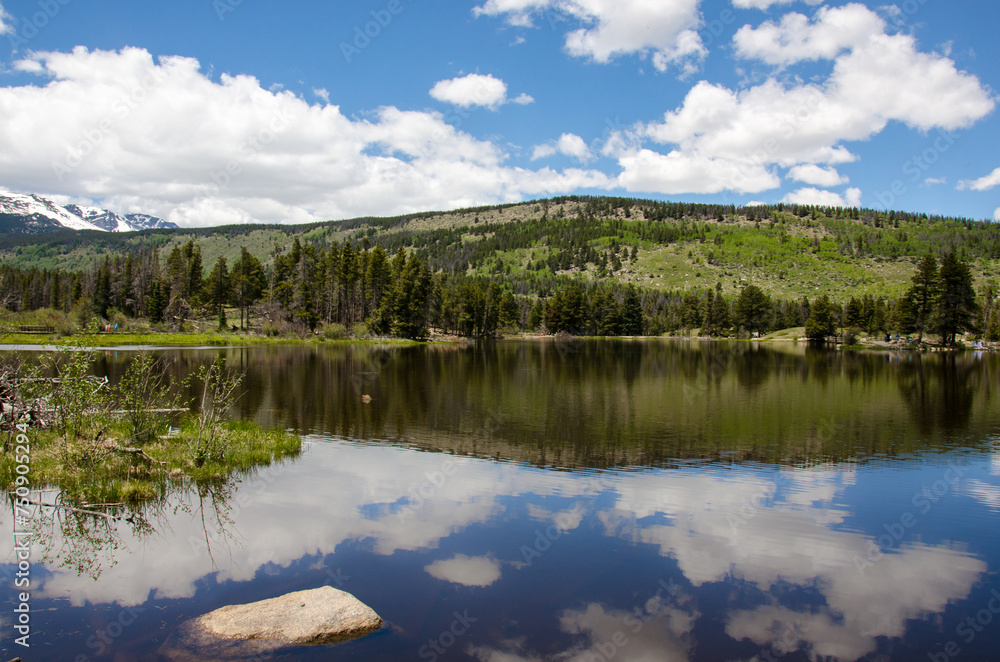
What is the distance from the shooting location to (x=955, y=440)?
22.9 m

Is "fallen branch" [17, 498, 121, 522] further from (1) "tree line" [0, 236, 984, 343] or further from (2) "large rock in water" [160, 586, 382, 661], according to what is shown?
(1) "tree line" [0, 236, 984, 343]

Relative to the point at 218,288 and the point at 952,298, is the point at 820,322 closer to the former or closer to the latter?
the point at 952,298

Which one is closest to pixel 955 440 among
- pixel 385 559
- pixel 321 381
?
pixel 385 559

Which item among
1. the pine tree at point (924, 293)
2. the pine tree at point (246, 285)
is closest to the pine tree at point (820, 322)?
the pine tree at point (924, 293)

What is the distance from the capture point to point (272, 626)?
8.13 m

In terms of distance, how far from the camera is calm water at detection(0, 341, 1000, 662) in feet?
27.8

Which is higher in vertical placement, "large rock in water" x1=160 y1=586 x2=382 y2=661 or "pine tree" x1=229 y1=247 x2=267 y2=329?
"pine tree" x1=229 y1=247 x2=267 y2=329

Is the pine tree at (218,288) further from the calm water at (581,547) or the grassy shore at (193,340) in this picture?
the calm water at (581,547)

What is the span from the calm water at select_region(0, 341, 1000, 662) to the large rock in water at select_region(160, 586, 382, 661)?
0.31 meters

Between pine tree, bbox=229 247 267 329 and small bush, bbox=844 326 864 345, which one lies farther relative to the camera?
small bush, bbox=844 326 864 345

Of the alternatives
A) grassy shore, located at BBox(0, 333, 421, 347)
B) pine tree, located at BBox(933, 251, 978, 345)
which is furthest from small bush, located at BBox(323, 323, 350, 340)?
pine tree, located at BBox(933, 251, 978, 345)

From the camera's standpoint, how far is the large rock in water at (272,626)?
768 centimetres

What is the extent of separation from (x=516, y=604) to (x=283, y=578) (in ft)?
14.0

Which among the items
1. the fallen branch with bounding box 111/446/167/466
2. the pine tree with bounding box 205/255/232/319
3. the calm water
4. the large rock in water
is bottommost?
the calm water
